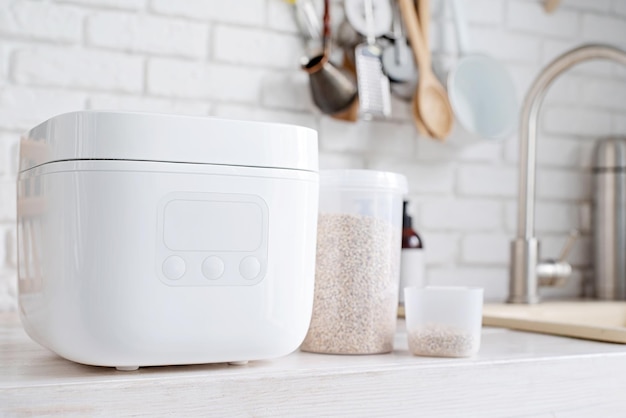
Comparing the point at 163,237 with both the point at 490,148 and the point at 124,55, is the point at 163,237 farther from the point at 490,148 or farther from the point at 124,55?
the point at 490,148

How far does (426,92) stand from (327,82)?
22 centimetres

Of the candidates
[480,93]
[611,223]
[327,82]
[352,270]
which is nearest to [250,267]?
[352,270]

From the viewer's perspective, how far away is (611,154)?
171cm

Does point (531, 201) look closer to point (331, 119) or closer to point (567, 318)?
point (567, 318)

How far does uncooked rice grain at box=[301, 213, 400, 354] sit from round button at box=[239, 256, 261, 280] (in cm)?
16

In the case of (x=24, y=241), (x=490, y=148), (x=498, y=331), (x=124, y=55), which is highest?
(x=124, y=55)

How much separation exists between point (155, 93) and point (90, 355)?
80 centimetres

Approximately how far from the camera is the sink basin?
0.98 metres

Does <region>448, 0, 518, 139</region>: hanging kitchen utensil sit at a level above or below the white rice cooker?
above

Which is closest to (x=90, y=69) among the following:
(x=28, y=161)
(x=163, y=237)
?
(x=28, y=161)

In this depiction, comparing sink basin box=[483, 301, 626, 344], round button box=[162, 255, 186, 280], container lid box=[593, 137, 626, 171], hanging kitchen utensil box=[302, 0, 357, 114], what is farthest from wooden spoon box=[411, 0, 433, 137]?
round button box=[162, 255, 186, 280]

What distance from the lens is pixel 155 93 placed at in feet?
4.49

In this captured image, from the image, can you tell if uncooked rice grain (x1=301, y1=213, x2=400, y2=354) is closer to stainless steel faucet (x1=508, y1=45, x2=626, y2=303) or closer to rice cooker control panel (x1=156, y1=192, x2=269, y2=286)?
rice cooker control panel (x1=156, y1=192, x2=269, y2=286)

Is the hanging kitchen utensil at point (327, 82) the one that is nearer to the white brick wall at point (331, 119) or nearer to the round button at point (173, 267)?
the white brick wall at point (331, 119)
